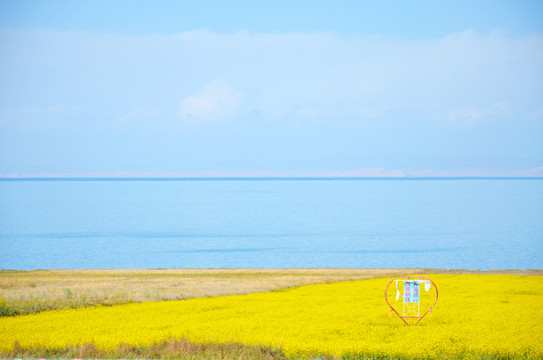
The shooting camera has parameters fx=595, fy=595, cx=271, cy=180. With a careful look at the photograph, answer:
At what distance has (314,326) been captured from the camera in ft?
62.4

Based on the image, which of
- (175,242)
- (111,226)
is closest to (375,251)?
(175,242)

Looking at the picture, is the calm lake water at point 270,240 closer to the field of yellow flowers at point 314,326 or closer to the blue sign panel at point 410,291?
the field of yellow flowers at point 314,326

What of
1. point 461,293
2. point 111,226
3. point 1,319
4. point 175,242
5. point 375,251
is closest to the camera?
point 1,319

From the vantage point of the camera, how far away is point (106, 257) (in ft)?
296

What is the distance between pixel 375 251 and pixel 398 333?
83.6 metres

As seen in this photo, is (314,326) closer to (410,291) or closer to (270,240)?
(410,291)

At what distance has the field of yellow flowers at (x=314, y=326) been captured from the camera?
16094 millimetres

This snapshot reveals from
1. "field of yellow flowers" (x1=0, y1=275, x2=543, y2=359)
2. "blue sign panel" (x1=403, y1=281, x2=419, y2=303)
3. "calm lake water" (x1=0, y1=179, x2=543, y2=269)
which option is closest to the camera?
"field of yellow flowers" (x1=0, y1=275, x2=543, y2=359)

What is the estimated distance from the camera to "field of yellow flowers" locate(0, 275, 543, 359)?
1609 cm

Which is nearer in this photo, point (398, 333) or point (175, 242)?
point (398, 333)

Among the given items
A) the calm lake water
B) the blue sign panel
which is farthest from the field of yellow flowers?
the calm lake water

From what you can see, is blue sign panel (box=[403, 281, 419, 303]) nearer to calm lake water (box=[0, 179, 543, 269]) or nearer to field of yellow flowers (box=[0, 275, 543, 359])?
field of yellow flowers (box=[0, 275, 543, 359])

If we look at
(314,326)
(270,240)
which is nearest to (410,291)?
(314,326)

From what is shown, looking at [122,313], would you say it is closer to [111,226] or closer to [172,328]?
[172,328]
